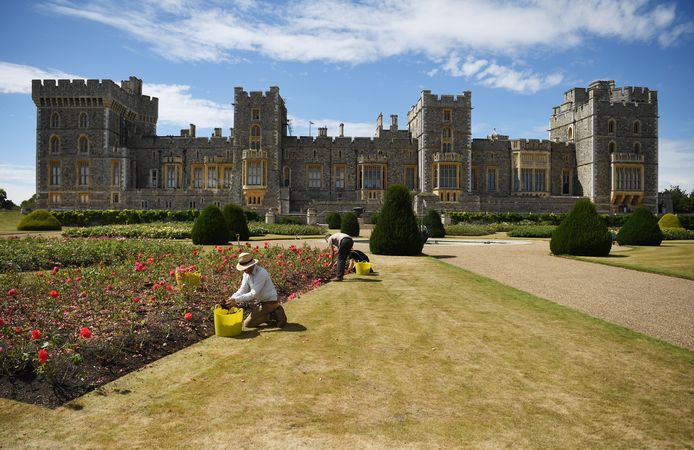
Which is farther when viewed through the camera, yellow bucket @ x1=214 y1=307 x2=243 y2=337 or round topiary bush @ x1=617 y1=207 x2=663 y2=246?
round topiary bush @ x1=617 y1=207 x2=663 y2=246

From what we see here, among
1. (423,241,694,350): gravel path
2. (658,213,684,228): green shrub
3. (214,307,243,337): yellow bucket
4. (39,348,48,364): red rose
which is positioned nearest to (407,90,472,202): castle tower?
(658,213,684,228): green shrub

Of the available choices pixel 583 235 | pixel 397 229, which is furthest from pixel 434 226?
pixel 397 229

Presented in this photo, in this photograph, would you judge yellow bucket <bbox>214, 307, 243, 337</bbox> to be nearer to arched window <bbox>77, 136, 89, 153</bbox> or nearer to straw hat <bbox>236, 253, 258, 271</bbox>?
straw hat <bbox>236, 253, 258, 271</bbox>

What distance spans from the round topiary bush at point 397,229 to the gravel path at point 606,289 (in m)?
1.41

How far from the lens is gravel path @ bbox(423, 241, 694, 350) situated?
328 inches

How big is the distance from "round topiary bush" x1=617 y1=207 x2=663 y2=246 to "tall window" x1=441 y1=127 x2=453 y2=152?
24.5m

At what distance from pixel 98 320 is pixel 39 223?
28478mm

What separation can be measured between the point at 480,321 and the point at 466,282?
12.8 ft

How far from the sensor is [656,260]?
16.6 metres

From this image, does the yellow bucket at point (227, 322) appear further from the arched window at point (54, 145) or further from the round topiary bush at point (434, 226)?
the arched window at point (54, 145)

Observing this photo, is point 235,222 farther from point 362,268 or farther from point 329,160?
point 329,160

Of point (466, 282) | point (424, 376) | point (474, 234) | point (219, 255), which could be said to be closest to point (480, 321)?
point (424, 376)

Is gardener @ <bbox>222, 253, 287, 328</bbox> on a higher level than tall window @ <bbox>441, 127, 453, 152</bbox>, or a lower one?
lower

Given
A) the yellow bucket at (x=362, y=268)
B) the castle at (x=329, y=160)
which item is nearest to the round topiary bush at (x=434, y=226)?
the castle at (x=329, y=160)
